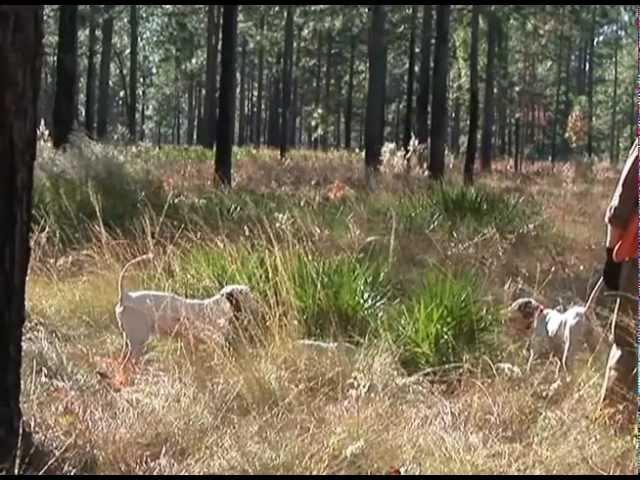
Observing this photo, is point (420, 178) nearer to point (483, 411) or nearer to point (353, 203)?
point (353, 203)

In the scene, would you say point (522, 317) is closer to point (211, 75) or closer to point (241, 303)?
point (241, 303)

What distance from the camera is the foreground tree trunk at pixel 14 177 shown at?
2.85 meters

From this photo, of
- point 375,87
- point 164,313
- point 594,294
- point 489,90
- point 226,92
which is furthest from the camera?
point 489,90

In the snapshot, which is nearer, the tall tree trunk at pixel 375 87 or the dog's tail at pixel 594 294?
the dog's tail at pixel 594 294

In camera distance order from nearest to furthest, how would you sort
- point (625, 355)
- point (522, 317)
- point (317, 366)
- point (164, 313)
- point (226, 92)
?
point (625, 355), point (317, 366), point (164, 313), point (522, 317), point (226, 92)

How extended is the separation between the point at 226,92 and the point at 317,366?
9.22 metres

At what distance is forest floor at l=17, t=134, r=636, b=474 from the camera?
3424 millimetres

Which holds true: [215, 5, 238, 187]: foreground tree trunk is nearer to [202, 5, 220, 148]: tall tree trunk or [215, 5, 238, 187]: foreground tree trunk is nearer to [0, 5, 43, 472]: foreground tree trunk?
[0, 5, 43, 472]: foreground tree trunk

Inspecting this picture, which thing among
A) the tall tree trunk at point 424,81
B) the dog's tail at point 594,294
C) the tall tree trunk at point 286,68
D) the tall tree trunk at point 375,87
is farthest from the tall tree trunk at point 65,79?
the tall tree trunk at point 286,68

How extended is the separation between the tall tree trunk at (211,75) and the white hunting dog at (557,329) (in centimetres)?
2396

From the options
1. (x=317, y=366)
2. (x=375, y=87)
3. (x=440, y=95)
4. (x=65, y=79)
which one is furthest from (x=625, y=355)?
(x=375, y=87)

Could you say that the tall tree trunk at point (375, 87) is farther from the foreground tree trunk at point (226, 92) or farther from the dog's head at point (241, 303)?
the dog's head at point (241, 303)

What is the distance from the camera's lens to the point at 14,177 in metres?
2.89

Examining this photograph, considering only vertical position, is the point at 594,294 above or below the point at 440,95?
below
